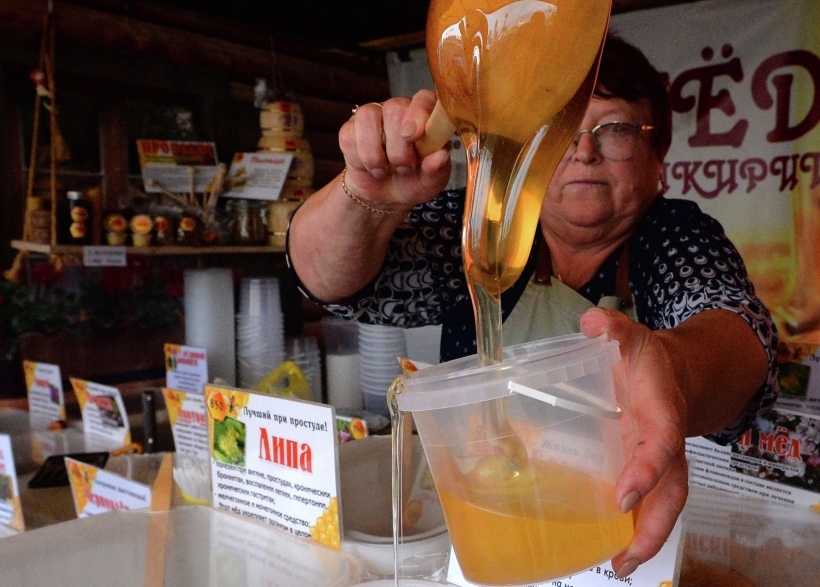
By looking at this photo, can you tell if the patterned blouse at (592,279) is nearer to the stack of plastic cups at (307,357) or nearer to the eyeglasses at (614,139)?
the eyeglasses at (614,139)

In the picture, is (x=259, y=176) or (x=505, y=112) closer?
(x=505, y=112)

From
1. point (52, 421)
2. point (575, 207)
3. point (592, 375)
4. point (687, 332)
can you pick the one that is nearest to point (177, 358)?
point (52, 421)

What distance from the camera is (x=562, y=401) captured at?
48 centimetres

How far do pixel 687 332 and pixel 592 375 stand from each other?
1.05 feet

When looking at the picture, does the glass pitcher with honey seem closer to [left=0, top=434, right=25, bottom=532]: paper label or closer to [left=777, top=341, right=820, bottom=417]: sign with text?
[left=777, top=341, right=820, bottom=417]: sign with text

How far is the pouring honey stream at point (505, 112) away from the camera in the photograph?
489mm

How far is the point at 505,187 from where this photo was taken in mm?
549

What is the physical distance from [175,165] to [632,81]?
185 cm

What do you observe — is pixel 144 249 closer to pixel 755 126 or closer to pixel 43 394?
pixel 43 394

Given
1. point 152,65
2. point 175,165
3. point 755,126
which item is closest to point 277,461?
point 175,165

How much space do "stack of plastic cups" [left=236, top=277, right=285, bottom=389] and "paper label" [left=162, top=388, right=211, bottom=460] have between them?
0.69m

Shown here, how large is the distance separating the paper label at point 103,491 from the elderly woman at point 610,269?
0.41 m

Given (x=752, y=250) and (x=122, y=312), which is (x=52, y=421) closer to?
(x=122, y=312)

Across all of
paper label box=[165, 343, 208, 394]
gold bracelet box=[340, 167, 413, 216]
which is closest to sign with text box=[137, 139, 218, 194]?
paper label box=[165, 343, 208, 394]
